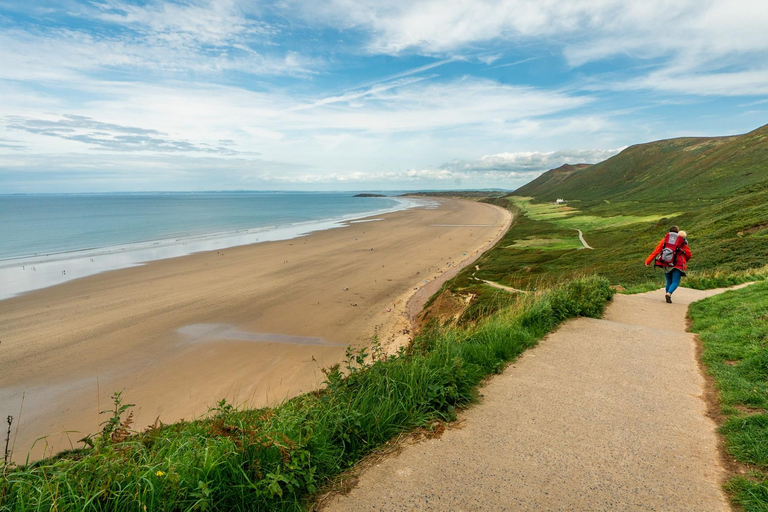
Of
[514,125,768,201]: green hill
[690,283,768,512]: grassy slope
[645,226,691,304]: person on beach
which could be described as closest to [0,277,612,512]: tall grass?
[690,283,768,512]: grassy slope

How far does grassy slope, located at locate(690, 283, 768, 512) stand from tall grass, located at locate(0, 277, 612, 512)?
2.61 metres

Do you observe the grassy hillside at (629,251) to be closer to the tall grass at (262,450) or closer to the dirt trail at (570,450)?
the dirt trail at (570,450)

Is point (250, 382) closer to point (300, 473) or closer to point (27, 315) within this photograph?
point (300, 473)

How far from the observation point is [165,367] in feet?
46.4

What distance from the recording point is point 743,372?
563cm

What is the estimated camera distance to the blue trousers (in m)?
11.5

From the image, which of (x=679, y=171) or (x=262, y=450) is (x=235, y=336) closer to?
(x=262, y=450)

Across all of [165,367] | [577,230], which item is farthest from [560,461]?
[577,230]

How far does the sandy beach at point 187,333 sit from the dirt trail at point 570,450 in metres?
5.51

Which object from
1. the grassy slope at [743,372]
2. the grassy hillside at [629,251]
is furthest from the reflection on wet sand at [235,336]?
the grassy slope at [743,372]

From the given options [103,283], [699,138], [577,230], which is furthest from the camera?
[699,138]

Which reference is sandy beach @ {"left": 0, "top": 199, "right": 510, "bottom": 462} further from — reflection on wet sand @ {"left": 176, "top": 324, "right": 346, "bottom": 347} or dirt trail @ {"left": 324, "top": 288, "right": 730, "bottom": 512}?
dirt trail @ {"left": 324, "top": 288, "right": 730, "bottom": 512}

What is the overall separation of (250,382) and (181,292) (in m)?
13.8

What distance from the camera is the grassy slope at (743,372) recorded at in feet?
11.4
